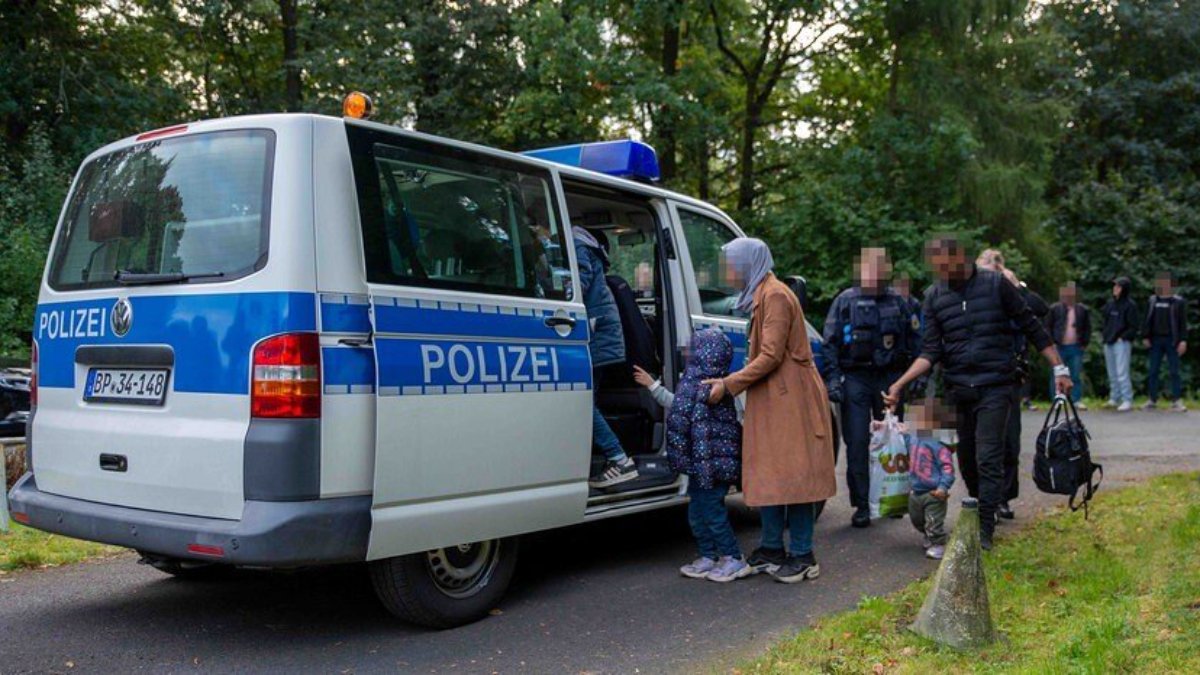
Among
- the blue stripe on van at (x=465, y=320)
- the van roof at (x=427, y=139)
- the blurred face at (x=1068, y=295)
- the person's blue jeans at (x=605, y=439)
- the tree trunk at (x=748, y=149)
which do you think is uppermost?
the tree trunk at (x=748, y=149)

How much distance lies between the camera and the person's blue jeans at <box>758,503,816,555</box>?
559 cm

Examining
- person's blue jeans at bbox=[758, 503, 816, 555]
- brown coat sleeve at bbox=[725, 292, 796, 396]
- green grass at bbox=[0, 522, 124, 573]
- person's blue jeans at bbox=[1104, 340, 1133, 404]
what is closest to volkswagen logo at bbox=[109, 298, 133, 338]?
green grass at bbox=[0, 522, 124, 573]

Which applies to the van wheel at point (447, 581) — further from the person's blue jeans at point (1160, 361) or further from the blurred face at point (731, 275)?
the person's blue jeans at point (1160, 361)

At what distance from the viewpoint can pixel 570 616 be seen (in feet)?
16.4

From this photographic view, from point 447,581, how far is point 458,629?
22 centimetres

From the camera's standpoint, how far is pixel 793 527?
5621 millimetres

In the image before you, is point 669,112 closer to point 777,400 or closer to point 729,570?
point 777,400

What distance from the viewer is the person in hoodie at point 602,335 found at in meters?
5.61

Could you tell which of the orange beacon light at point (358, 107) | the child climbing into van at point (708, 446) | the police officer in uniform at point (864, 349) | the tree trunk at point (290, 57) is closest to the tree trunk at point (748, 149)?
the tree trunk at point (290, 57)

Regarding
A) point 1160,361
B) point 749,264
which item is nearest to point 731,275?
point 749,264

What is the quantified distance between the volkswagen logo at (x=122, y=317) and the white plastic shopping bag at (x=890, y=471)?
4181 millimetres

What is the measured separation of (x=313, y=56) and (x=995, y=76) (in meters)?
11.9

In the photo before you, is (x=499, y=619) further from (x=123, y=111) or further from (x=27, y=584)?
(x=123, y=111)

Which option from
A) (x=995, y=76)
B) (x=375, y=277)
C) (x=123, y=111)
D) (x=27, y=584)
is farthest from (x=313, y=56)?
(x=375, y=277)
